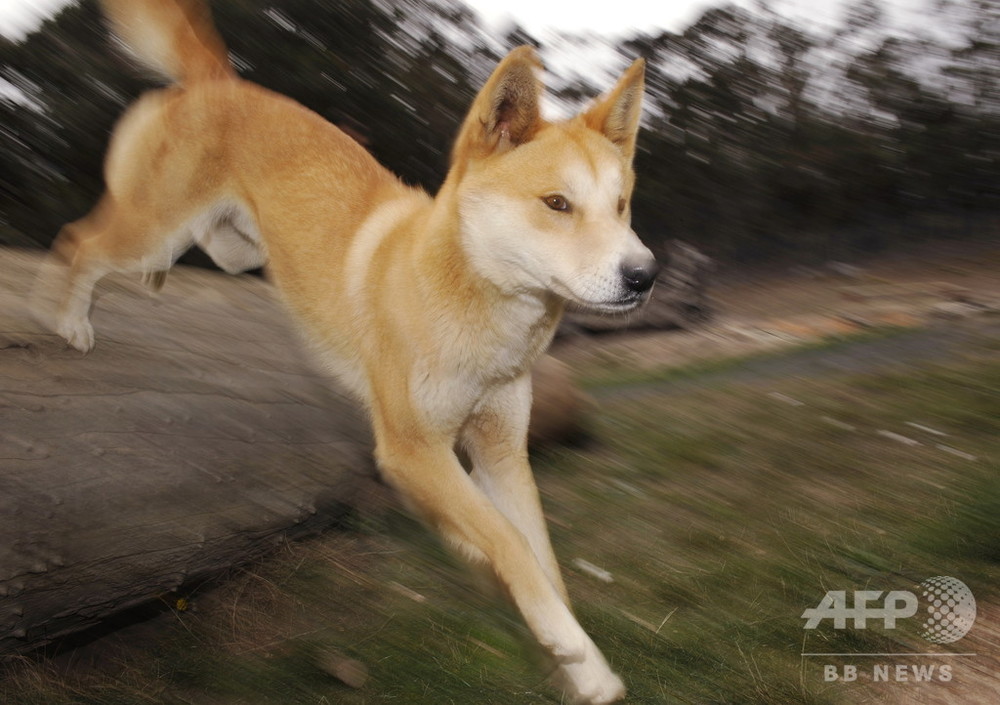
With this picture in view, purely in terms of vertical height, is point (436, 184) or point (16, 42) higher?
point (16, 42)

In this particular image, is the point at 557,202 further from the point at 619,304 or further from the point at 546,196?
the point at 619,304

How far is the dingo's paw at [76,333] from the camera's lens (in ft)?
9.13

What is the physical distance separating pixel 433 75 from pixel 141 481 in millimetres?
3643

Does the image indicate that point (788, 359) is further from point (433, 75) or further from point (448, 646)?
point (448, 646)

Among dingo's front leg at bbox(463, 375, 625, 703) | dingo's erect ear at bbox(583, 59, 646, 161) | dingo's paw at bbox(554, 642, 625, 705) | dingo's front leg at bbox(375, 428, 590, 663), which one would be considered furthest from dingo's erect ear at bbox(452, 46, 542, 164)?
dingo's paw at bbox(554, 642, 625, 705)

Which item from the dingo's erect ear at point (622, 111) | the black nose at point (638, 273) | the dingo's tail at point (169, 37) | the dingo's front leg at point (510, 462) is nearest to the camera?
the black nose at point (638, 273)

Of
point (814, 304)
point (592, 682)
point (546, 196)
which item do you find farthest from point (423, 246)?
point (814, 304)

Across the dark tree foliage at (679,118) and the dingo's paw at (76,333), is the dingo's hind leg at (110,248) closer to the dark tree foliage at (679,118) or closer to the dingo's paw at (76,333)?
the dingo's paw at (76,333)

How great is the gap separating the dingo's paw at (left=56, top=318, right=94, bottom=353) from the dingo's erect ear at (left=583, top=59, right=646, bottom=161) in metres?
1.69

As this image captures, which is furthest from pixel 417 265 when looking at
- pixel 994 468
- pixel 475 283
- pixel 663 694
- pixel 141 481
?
pixel 994 468

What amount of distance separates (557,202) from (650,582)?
1458 millimetres

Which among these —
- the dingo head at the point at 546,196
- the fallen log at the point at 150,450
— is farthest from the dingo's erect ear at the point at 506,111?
the fallen log at the point at 150,450

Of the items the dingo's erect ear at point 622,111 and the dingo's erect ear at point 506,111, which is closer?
the dingo's erect ear at point 506,111

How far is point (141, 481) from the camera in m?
2.67
